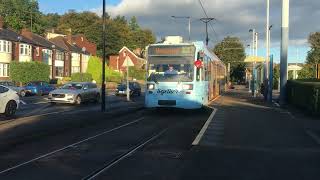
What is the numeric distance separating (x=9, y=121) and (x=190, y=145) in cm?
909

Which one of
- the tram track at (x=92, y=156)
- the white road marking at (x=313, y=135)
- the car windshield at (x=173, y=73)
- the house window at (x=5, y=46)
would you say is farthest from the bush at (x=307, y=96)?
the house window at (x=5, y=46)

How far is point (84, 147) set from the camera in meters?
12.7

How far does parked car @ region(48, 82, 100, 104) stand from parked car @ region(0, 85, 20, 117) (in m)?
9.71

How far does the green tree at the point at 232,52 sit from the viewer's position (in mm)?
111625

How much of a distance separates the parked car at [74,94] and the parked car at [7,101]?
31.8 feet

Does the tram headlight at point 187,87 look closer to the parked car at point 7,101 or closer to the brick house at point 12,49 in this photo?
the parked car at point 7,101

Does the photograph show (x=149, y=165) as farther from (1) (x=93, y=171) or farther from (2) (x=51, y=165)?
(2) (x=51, y=165)

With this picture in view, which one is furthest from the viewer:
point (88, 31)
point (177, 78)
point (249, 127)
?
point (88, 31)

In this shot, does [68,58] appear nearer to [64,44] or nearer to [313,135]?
[64,44]

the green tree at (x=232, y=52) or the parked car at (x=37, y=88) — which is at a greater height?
the green tree at (x=232, y=52)

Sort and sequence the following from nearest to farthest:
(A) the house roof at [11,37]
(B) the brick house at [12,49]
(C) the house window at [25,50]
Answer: (B) the brick house at [12,49] < (A) the house roof at [11,37] < (C) the house window at [25,50]

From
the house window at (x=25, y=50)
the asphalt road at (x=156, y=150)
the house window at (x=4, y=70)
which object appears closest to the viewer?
the asphalt road at (x=156, y=150)

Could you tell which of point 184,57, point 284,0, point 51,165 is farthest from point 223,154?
point 284,0

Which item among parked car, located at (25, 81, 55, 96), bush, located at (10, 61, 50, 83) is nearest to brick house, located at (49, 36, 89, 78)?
bush, located at (10, 61, 50, 83)
